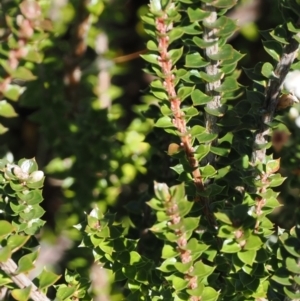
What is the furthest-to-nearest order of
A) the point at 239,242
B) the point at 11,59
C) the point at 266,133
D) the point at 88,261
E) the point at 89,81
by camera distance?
the point at 89,81 → the point at 88,261 → the point at 11,59 → the point at 266,133 → the point at 239,242

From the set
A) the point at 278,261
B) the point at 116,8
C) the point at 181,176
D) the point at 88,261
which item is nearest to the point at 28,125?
the point at 116,8

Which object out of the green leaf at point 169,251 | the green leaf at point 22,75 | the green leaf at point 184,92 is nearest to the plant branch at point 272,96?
the green leaf at point 184,92

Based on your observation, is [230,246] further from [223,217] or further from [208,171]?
[208,171]

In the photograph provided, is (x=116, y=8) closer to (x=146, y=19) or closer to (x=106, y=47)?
(x=106, y=47)

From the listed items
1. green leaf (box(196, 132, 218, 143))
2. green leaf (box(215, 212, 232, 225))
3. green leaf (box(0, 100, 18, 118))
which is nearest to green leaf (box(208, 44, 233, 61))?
green leaf (box(196, 132, 218, 143))

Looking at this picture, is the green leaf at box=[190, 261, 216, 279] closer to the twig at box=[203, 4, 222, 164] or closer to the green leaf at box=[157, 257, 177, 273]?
the green leaf at box=[157, 257, 177, 273]
